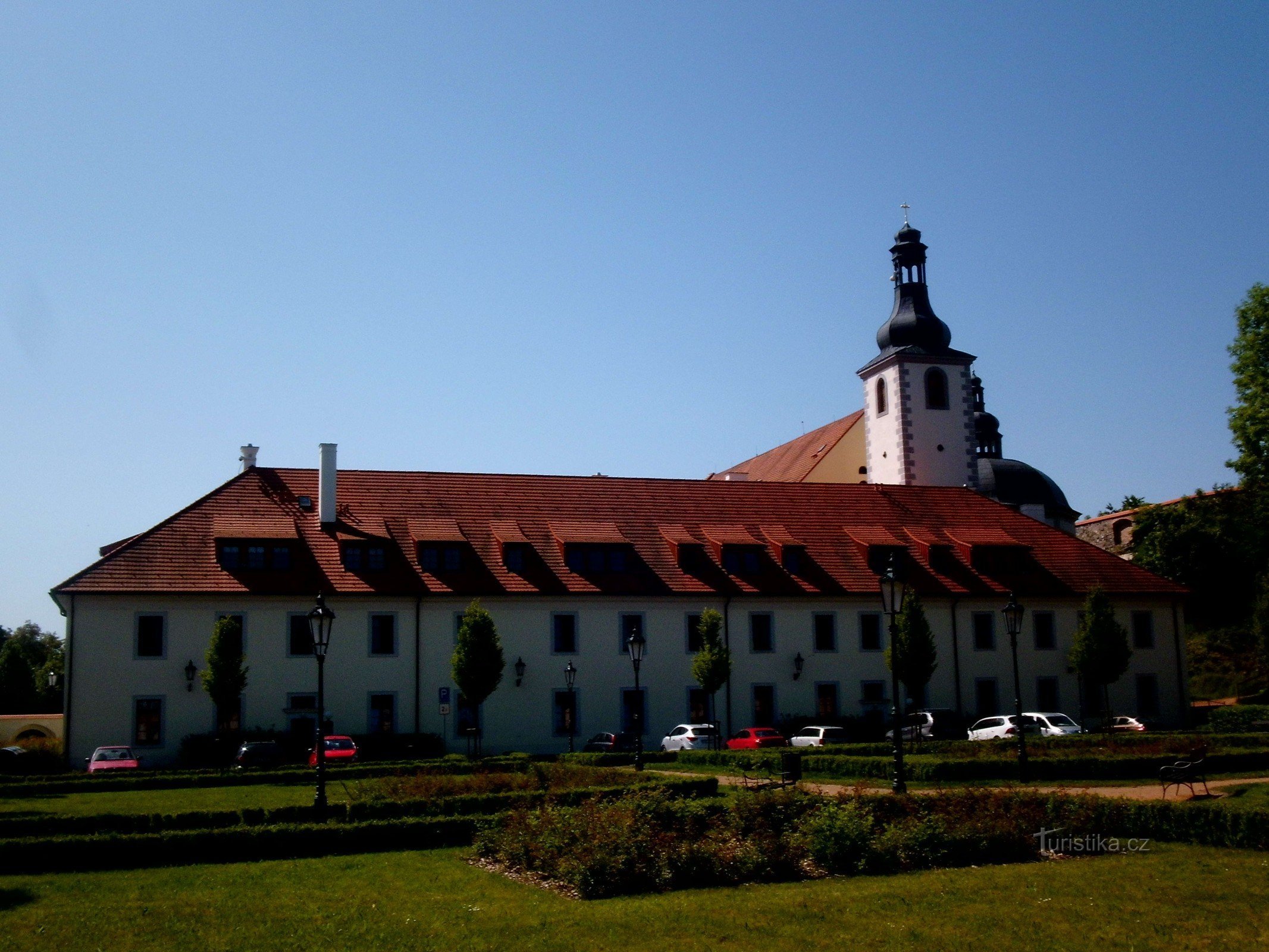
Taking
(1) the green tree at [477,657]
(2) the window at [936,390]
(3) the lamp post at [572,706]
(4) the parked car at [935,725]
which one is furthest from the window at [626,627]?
(2) the window at [936,390]

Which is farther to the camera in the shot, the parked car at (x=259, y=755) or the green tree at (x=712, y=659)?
the green tree at (x=712, y=659)

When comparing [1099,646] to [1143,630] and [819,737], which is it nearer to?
[1143,630]

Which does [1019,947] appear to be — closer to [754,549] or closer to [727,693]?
[727,693]

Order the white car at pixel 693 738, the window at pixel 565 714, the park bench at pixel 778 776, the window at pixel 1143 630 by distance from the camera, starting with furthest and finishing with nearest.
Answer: the window at pixel 1143 630
the window at pixel 565 714
the white car at pixel 693 738
the park bench at pixel 778 776

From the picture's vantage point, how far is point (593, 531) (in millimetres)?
47938

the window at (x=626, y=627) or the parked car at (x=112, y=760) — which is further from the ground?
the window at (x=626, y=627)

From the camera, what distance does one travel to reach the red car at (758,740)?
1538 inches

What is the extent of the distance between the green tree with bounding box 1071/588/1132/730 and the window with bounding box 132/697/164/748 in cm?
3370

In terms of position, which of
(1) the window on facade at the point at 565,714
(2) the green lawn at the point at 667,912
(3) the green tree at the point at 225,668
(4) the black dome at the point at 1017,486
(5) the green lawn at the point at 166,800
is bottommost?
(2) the green lawn at the point at 667,912

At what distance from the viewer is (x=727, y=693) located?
45.5 m

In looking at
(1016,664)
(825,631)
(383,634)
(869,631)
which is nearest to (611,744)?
(383,634)

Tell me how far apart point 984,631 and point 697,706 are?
41.7ft

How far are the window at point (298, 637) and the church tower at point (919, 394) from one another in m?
32.8

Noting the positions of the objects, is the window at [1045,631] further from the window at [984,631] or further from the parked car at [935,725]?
the parked car at [935,725]
